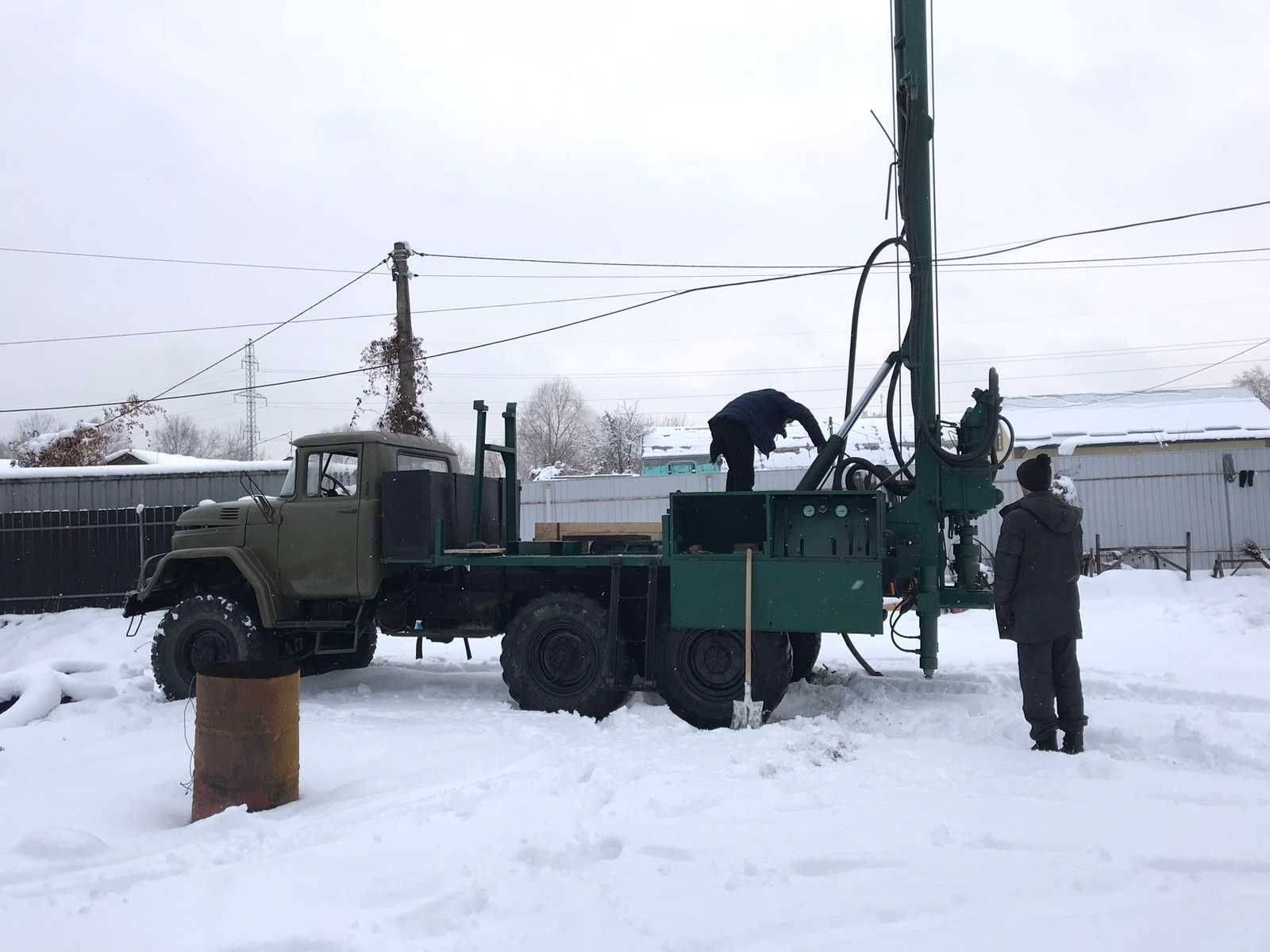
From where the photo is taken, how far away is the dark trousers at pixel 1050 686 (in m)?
5.65

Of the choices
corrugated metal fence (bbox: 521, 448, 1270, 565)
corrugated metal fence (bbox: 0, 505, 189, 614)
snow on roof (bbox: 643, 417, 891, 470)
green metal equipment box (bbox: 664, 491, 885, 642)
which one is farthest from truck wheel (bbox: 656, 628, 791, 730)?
snow on roof (bbox: 643, 417, 891, 470)

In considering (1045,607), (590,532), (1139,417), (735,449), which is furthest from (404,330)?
(1139,417)

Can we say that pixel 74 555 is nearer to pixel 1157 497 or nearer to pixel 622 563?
pixel 622 563

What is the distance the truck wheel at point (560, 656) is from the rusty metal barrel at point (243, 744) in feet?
8.65

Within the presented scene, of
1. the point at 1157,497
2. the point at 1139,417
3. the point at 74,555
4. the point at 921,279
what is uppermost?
the point at 1139,417

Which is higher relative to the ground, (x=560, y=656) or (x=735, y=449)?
(x=735, y=449)

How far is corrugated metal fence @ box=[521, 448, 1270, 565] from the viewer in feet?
57.0

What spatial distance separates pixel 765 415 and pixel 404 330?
34.0ft

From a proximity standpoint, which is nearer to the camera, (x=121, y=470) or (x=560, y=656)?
(x=560, y=656)

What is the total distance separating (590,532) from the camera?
31.7 feet

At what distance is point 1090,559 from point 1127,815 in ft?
42.0

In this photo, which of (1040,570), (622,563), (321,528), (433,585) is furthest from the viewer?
(433,585)

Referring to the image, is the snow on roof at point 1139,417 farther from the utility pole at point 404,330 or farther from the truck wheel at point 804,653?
the truck wheel at point 804,653

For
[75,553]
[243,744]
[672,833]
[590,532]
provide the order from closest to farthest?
[672,833] → [243,744] → [590,532] → [75,553]
